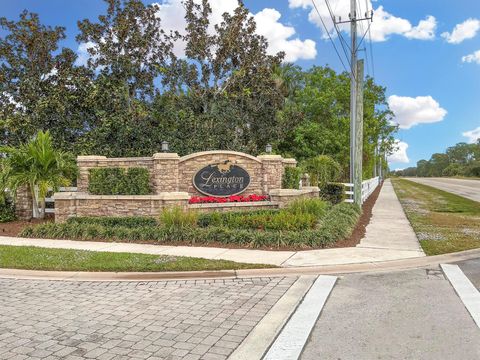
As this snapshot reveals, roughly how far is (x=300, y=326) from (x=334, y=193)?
565 inches

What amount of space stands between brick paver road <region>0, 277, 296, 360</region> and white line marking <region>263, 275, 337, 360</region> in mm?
401

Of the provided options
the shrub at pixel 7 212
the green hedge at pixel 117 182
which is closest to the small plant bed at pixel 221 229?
the green hedge at pixel 117 182

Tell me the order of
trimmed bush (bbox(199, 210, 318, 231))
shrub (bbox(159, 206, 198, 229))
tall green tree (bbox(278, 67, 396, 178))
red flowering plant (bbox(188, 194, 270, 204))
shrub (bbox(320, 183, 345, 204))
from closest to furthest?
trimmed bush (bbox(199, 210, 318, 231)) < shrub (bbox(159, 206, 198, 229)) < red flowering plant (bbox(188, 194, 270, 204)) < shrub (bbox(320, 183, 345, 204)) < tall green tree (bbox(278, 67, 396, 178))

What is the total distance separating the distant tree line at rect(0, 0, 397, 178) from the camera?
20.8 metres

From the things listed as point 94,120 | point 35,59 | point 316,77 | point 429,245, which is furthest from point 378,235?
point 316,77

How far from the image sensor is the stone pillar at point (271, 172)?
15.3 metres

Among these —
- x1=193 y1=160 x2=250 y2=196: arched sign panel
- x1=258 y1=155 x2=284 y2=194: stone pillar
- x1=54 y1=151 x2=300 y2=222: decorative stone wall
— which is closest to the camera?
x1=54 y1=151 x2=300 y2=222: decorative stone wall

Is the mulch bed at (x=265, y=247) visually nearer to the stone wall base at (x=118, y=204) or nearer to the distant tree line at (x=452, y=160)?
the stone wall base at (x=118, y=204)

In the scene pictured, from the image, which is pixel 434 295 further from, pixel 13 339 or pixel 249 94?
pixel 249 94

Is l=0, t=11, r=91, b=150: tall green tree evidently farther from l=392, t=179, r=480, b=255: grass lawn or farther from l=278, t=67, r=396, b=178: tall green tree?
l=392, t=179, r=480, b=255: grass lawn

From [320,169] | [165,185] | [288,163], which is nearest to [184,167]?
[165,185]

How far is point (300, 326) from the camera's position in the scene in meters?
4.64

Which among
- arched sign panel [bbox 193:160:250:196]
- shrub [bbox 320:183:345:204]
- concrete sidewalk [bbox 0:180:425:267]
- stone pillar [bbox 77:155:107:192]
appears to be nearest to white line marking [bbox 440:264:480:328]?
concrete sidewalk [bbox 0:180:425:267]

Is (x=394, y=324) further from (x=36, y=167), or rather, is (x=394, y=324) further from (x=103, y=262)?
(x=36, y=167)
